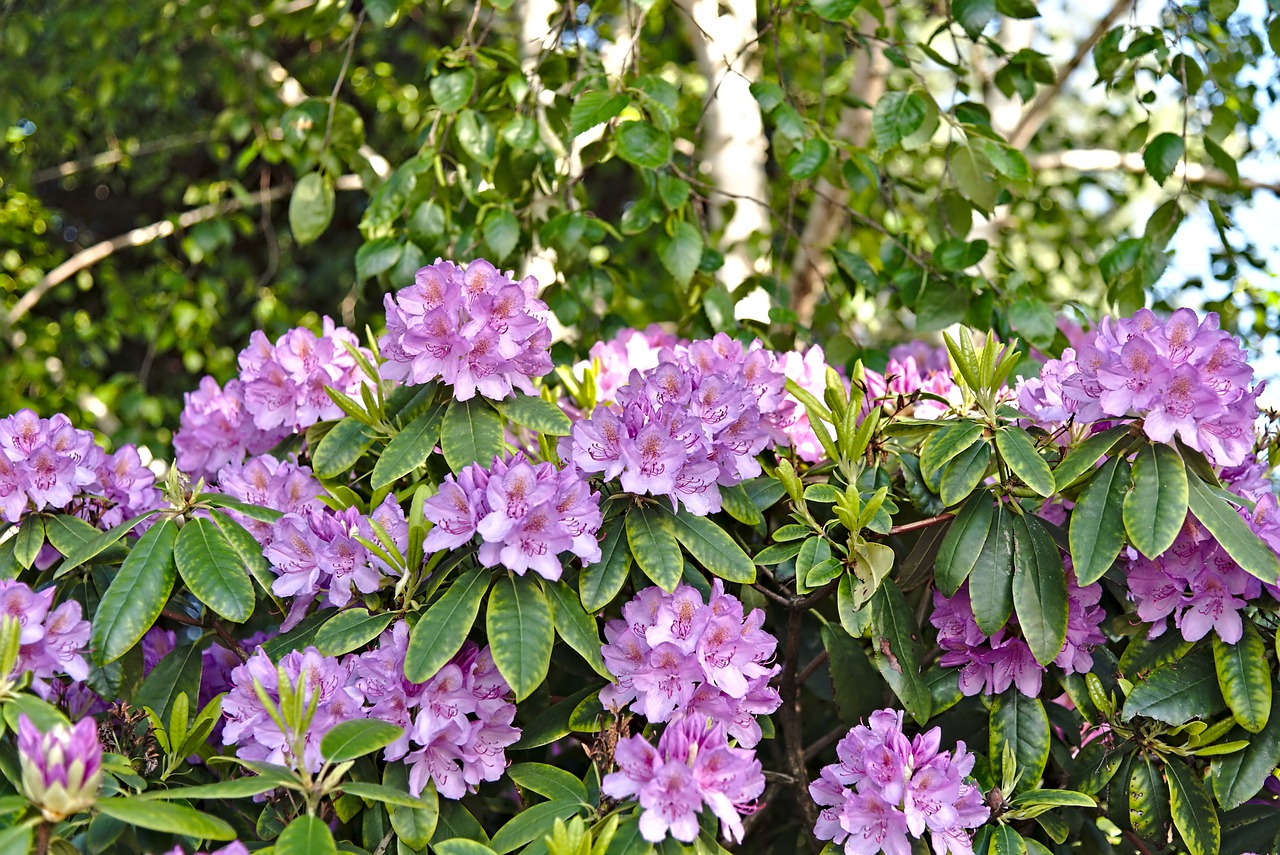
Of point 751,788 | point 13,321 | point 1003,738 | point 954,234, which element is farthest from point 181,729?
point 13,321

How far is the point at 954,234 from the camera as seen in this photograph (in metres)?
2.21

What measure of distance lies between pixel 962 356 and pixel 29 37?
3673mm

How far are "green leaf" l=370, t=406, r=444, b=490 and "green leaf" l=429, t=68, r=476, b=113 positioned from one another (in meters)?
0.81

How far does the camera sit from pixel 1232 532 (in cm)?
119

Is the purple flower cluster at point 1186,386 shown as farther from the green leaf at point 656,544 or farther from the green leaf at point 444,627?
the green leaf at point 444,627

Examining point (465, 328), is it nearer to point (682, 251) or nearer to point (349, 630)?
point (349, 630)

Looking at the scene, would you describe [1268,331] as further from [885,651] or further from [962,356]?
[885,651]

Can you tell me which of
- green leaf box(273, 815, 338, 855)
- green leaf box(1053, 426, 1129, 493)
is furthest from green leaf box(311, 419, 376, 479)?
green leaf box(1053, 426, 1129, 493)

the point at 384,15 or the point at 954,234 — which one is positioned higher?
the point at 384,15

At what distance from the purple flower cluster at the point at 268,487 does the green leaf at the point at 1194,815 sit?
113cm

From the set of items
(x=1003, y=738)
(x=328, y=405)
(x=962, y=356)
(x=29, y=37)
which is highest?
(x=962, y=356)

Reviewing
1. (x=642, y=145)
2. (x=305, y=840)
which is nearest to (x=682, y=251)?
(x=642, y=145)

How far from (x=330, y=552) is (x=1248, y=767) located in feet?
3.66

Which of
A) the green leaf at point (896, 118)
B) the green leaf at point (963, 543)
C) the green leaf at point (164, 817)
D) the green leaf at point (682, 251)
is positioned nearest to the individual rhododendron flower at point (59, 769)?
the green leaf at point (164, 817)
